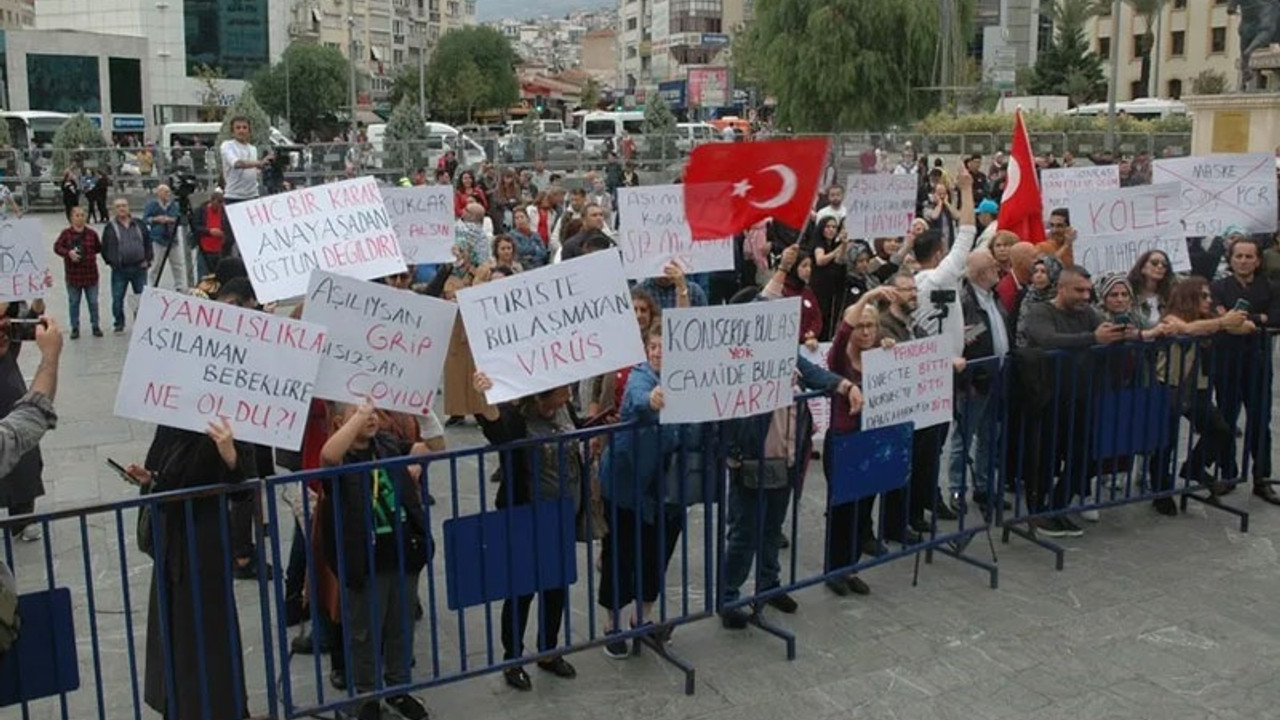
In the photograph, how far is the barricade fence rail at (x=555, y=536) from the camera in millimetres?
4762

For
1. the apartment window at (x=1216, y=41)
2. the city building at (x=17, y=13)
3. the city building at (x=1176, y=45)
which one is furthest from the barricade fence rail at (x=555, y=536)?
the city building at (x=17, y=13)

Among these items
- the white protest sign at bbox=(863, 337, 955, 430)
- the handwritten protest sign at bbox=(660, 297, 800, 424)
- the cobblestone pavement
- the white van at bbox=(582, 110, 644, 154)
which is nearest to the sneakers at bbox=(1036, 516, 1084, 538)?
the cobblestone pavement

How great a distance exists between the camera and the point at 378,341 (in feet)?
16.1

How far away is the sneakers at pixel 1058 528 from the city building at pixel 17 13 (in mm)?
124527

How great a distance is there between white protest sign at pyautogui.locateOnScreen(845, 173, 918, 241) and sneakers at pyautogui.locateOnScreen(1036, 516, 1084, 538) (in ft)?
13.5

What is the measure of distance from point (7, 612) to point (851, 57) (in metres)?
43.0

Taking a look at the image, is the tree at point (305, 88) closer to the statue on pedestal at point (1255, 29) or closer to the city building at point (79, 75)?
the city building at point (79, 75)

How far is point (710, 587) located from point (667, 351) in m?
1.25

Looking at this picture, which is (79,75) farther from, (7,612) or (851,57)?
(7,612)

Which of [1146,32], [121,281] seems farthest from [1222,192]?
[1146,32]

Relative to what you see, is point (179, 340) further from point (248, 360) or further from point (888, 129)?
point (888, 129)

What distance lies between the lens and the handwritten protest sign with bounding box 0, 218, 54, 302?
29.5ft

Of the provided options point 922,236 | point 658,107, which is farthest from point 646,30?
point 922,236

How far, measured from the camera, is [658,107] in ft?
149
